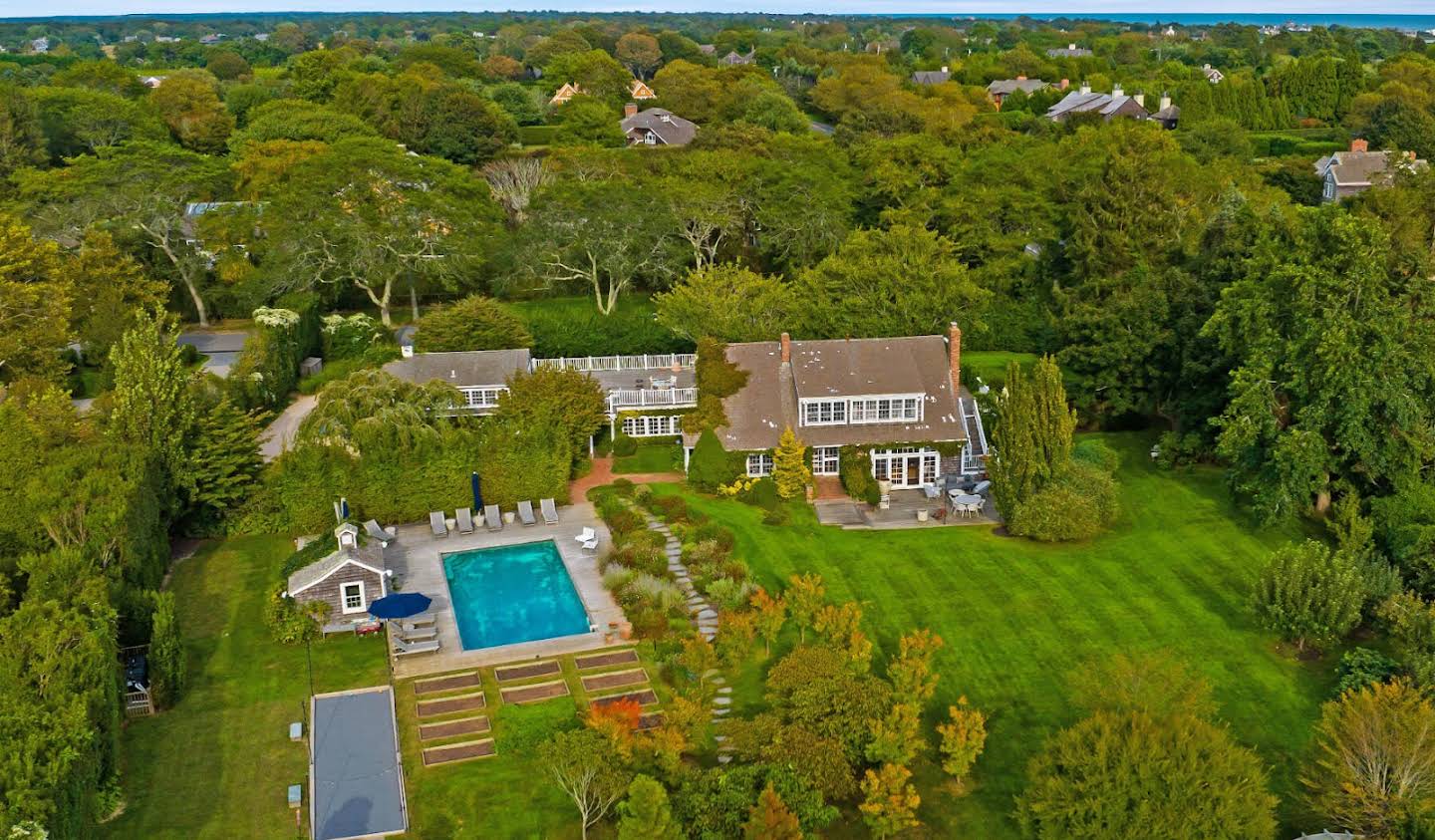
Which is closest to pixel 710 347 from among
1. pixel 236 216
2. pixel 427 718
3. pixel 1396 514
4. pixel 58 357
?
pixel 427 718

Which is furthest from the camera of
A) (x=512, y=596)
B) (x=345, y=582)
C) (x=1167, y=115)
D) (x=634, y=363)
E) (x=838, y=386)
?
(x=1167, y=115)

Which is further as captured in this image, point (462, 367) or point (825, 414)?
point (462, 367)

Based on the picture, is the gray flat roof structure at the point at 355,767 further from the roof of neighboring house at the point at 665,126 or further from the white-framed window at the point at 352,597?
the roof of neighboring house at the point at 665,126

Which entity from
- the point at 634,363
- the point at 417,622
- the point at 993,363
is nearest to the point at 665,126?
the point at 993,363

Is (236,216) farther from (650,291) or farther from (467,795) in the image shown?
(467,795)

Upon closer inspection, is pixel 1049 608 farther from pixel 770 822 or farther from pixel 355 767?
pixel 355 767

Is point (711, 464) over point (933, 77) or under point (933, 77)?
under
